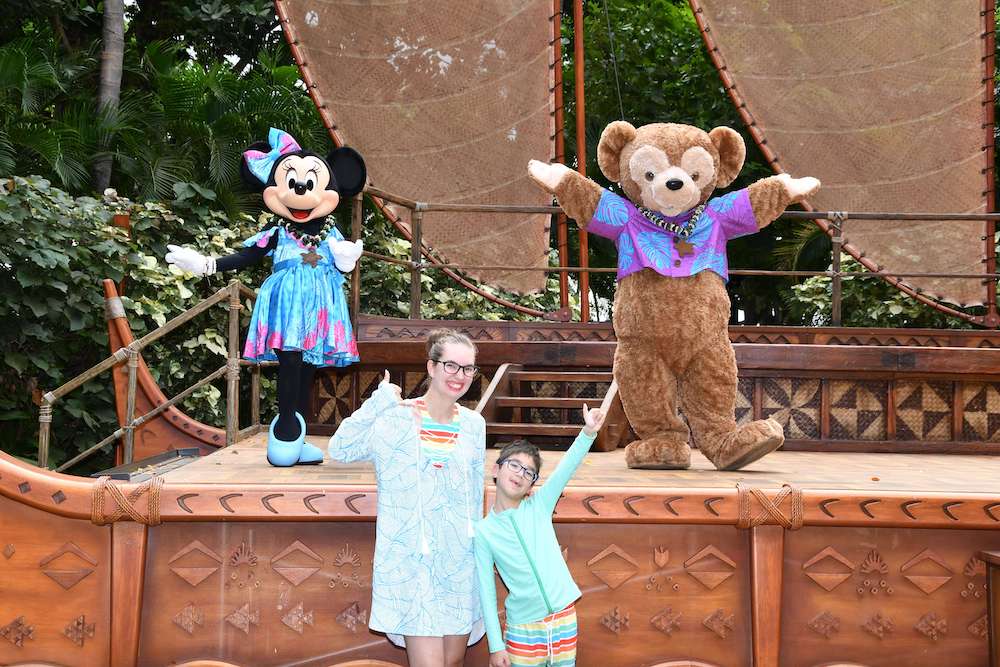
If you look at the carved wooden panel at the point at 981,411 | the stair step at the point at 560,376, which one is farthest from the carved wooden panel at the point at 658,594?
the carved wooden panel at the point at 981,411

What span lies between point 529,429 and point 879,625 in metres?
2.07

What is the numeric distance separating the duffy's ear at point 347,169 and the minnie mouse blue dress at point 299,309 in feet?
0.93

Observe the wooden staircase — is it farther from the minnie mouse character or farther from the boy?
the boy

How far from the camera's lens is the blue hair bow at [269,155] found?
3.87 meters

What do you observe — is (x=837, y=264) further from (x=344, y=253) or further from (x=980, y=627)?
(x=344, y=253)

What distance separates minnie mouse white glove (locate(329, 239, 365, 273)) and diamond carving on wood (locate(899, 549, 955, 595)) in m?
2.29

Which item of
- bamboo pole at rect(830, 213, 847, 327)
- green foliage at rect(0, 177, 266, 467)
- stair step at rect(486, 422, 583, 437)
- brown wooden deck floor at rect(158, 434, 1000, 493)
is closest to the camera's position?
brown wooden deck floor at rect(158, 434, 1000, 493)

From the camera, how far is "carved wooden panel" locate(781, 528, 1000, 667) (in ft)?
9.64

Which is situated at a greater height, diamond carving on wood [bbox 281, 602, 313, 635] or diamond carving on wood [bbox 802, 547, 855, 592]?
diamond carving on wood [bbox 802, 547, 855, 592]

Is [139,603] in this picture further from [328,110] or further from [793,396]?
[328,110]

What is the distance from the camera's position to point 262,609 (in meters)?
2.90

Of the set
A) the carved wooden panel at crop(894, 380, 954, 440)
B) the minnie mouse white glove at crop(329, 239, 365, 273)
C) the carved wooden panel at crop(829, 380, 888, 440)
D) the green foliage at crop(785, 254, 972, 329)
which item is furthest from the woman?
the green foliage at crop(785, 254, 972, 329)

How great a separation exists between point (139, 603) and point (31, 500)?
1.42ft

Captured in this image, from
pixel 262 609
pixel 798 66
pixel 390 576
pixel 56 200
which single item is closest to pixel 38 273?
pixel 56 200
